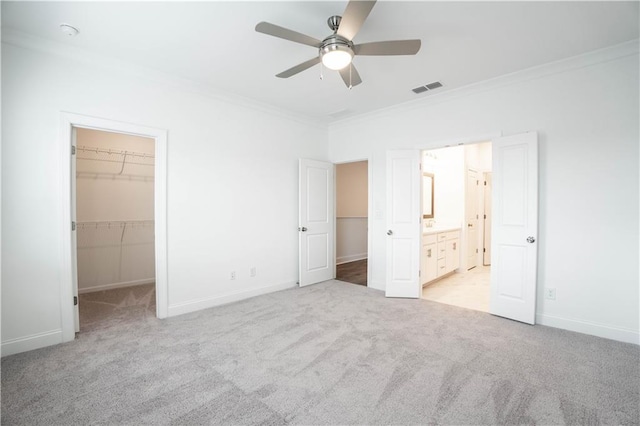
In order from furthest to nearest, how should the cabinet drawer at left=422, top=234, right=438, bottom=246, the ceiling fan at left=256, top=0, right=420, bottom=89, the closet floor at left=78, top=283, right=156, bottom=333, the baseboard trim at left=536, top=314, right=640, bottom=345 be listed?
the cabinet drawer at left=422, top=234, right=438, bottom=246 → the closet floor at left=78, top=283, right=156, bottom=333 → the baseboard trim at left=536, top=314, right=640, bottom=345 → the ceiling fan at left=256, top=0, right=420, bottom=89

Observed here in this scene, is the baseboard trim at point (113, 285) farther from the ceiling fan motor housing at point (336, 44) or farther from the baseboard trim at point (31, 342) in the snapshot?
the ceiling fan motor housing at point (336, 44)

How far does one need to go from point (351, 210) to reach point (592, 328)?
5024 mm

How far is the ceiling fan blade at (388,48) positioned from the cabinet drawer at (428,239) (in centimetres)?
286

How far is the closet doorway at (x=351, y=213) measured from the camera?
7.10 meters

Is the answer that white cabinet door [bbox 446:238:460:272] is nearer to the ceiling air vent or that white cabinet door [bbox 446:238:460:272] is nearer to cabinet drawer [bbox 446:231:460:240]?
cabinet drawer [bbox 446:231:460:240]

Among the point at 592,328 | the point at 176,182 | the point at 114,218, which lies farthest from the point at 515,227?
the point at 114,218

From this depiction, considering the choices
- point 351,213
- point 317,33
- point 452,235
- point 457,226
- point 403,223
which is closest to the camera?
point 317,33

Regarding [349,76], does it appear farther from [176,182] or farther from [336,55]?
[176,182]

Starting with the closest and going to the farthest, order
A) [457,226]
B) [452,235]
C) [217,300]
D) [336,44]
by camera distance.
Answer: [336,44], [217,300], [452,235], [457,226]

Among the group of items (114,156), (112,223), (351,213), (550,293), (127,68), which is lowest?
(550,293)

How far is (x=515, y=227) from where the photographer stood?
10.8 ft

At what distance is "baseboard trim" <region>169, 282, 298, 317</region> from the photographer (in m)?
3.49

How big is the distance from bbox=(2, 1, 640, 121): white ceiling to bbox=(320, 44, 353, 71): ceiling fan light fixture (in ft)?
1.10

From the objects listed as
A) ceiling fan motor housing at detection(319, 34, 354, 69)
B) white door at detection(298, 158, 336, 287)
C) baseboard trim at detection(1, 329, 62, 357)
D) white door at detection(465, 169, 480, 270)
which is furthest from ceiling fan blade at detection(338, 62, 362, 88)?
white door at detection(465, 169, 480, 270)
